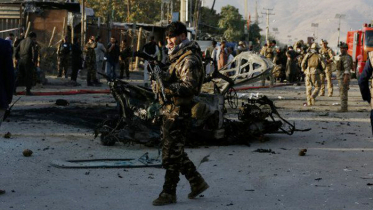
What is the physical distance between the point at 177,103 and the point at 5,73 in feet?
5.98

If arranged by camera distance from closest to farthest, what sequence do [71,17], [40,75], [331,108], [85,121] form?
[85,121]
[331,108]
[40,75]
[71,17]

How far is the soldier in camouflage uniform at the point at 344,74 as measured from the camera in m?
17.2

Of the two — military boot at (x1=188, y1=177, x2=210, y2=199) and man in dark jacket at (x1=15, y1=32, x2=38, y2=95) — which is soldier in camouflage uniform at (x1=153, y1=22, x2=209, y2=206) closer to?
military boot at (x1=188, y1=177, x2=210, y2=199)

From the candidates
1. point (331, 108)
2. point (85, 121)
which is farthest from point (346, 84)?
point (85, 121)

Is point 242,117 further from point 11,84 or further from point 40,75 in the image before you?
point 40,75

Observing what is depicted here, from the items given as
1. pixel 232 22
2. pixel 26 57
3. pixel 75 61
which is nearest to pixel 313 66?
pixel 26 57

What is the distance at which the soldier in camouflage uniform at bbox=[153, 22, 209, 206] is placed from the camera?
6.76 metres

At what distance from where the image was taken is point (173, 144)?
22.3ft

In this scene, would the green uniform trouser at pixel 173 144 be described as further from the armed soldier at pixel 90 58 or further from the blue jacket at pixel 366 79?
the armed soldier at pixel 90 58

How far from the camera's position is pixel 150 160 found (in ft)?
30.2

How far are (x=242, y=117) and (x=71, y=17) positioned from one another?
25251 millimetres

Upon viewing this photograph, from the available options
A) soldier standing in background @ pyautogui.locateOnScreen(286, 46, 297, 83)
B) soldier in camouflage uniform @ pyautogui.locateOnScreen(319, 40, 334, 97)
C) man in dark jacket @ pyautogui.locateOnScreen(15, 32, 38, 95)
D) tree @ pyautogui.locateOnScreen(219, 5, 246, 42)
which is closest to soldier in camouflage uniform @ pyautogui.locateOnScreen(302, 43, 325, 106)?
soldier in camouflage uniform @ pyautogui.locateOnScreen(319, 40, 334, 97)

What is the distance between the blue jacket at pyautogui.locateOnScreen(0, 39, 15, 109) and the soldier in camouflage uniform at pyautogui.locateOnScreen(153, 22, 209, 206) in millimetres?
1609

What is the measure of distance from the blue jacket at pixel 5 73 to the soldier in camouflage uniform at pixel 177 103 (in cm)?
161
